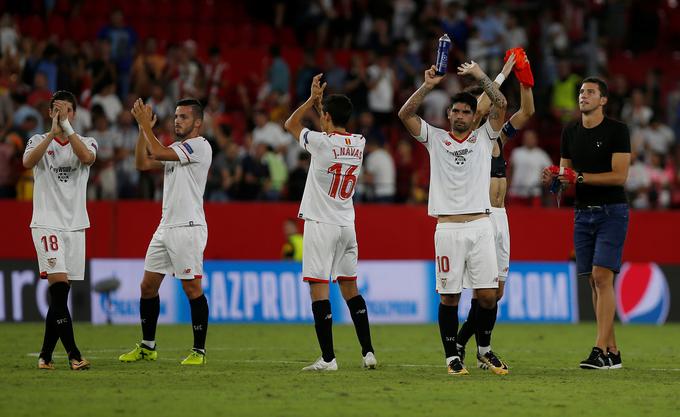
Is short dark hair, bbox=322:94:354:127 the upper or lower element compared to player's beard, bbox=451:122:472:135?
upper

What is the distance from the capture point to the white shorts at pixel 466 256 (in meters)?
11.3

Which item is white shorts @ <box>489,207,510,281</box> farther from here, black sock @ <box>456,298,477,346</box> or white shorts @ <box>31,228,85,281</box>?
white shorts @ <box>31,228,85,281</box>

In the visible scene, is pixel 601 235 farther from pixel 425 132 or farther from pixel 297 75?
pixel 297 75

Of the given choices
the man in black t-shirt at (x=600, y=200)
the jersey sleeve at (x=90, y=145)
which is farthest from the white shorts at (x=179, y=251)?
the man in black t-shirt at (x=600, y=200)

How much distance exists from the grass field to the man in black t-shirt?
531 millimetres

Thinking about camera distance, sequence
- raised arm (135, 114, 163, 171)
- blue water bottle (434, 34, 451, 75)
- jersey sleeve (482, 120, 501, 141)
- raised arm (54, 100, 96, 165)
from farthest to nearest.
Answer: raised arm (135, 114, 163, 171), raised arm (54, 100, 96, 165), jersey sleeve (482, 120, 501, 141), blue water bottle (434, 34, 451, 75)

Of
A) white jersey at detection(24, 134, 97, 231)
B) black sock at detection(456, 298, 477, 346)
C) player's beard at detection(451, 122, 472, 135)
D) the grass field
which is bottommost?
the grass field

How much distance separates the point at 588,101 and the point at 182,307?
9893 mm

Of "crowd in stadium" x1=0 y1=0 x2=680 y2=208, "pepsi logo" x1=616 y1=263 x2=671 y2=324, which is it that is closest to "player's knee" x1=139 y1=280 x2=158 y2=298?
"crowd in stadium" x1=0 y1=0 x2=680 y2=208

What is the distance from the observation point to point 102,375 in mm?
11133

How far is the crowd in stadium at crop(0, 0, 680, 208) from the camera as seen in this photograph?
73.2 feet

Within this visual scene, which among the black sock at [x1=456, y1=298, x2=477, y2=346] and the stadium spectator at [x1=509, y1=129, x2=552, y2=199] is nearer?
the black sock at [x1=456, y1=298, x2=477, y2=346]

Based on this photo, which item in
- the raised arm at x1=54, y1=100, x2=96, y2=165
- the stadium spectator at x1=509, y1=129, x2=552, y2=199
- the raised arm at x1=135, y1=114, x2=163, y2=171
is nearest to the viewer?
the raised arm at x1=54, y1=100, x2=96, y2=165

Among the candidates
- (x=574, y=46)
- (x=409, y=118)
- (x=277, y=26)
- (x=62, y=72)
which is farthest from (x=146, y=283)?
(x=574, y=46)
